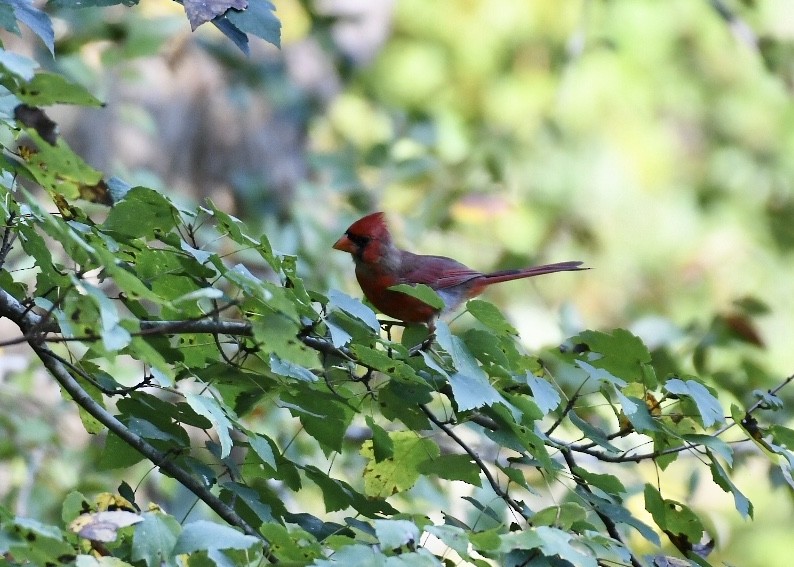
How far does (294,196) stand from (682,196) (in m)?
2.46

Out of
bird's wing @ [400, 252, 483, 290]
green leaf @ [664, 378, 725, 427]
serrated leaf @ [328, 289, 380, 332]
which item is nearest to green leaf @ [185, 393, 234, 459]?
serrated leaf @ [328, 289, 380, 332]

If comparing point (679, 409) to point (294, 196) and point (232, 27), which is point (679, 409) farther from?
point (294, 196)

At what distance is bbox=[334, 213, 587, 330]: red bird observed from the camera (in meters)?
2.17

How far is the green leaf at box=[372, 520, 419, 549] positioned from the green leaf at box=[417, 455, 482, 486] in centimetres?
37

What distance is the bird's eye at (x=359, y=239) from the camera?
2451mm

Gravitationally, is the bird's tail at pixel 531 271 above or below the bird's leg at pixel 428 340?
above

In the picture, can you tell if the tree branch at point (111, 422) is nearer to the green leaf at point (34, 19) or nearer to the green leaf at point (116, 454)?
the green leaf at point (116, 454)

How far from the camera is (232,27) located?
1.18 meters

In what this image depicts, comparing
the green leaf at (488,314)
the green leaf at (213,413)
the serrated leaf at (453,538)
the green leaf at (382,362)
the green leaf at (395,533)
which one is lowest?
the green leaf at (395,533)

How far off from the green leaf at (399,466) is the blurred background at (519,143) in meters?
1.19

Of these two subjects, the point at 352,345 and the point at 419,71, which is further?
the point at 419,71

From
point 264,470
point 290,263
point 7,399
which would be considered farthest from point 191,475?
point 7,399

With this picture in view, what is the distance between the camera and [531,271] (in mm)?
2574

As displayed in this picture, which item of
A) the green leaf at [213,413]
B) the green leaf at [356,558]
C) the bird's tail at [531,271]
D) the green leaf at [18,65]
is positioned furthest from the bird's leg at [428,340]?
the bird's tail at [531,271]
